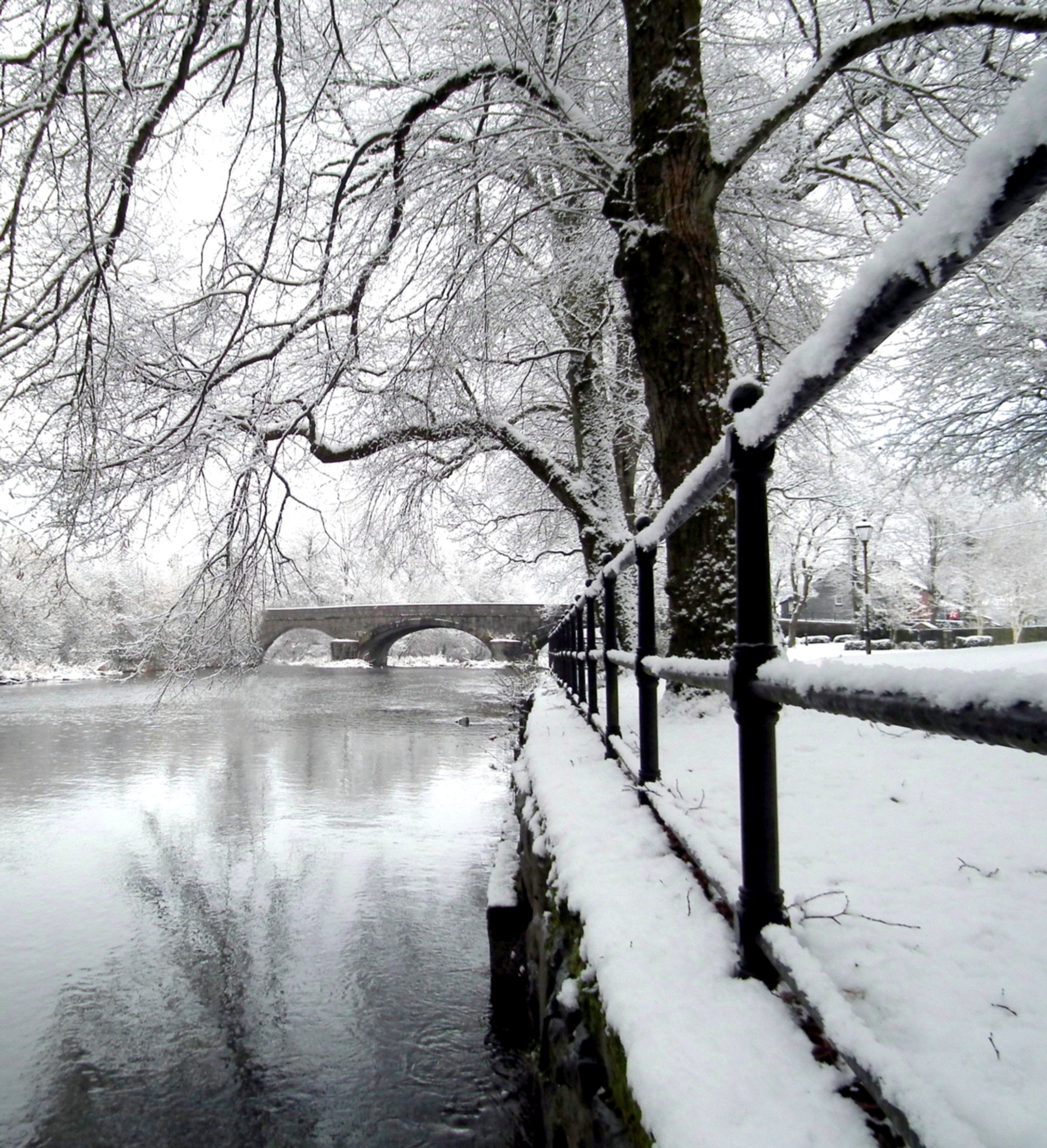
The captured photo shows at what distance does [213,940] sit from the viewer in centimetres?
539

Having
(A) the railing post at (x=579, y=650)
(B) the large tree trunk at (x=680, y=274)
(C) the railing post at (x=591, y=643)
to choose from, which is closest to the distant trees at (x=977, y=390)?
(B) the large tree trunk at (x=680, y=274)

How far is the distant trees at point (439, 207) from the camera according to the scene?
3619 millimetres

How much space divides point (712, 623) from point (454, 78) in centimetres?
419

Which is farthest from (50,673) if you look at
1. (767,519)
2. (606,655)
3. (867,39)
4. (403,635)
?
(767,519)

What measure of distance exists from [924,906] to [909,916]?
83mm

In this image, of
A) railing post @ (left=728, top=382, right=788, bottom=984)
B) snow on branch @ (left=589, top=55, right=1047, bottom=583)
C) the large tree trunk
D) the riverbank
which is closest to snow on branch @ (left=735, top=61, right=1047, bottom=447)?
snow on branch @ (left=589, top=55, right=1047, bottom=583)

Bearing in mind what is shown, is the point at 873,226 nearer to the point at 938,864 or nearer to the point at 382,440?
the point at 382,440

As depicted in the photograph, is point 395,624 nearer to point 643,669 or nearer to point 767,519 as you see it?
point 643,669

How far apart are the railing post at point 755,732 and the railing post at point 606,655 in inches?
73.3

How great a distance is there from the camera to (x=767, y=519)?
1.32 meters

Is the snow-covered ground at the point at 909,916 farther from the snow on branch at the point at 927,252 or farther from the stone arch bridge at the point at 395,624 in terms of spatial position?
the stone arch bridge at the point at 395,624

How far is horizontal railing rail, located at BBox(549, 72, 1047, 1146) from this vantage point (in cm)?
70

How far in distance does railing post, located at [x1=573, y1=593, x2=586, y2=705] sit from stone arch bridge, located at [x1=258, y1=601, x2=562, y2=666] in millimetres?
28582

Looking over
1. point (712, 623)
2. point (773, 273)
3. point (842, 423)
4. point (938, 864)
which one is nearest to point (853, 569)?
point (842, 423)
